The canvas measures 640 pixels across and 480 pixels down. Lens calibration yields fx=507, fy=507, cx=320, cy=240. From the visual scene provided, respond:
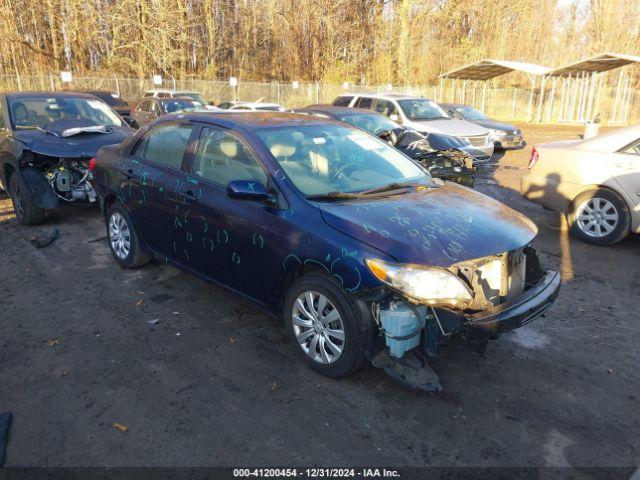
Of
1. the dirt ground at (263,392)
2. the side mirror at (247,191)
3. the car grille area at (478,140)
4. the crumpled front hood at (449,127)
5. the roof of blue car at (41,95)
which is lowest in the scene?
the dirt ground at (263,392)

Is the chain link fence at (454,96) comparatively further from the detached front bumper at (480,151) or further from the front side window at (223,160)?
the front side window at (223,160)

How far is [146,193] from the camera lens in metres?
4.86

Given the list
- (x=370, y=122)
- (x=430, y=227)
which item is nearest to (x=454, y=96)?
(x=370, y=122)

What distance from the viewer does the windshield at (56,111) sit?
7562 mm

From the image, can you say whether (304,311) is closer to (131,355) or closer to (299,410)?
(299,410)

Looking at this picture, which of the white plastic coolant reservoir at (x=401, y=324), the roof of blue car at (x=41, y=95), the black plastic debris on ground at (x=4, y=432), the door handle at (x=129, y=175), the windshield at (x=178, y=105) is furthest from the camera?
the windshield at (x=178, y=105)

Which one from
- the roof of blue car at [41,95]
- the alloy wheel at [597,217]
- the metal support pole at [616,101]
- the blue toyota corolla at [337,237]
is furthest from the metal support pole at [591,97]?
the blue toyota corolla at [337,237]

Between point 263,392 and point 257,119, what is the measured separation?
2.34 metres

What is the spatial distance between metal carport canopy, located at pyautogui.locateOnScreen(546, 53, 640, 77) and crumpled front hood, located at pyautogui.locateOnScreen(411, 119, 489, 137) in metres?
13.3

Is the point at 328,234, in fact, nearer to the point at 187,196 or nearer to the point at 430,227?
the point at 430,227

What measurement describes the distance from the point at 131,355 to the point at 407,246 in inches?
89.5

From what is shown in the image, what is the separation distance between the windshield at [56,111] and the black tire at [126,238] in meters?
2.98

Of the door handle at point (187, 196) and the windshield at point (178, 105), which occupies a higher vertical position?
the windshield at point (178, 105)

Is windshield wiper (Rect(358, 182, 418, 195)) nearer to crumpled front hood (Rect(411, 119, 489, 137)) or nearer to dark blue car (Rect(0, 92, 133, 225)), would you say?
dark blue car (Rect(0, 92, 133, 225))
